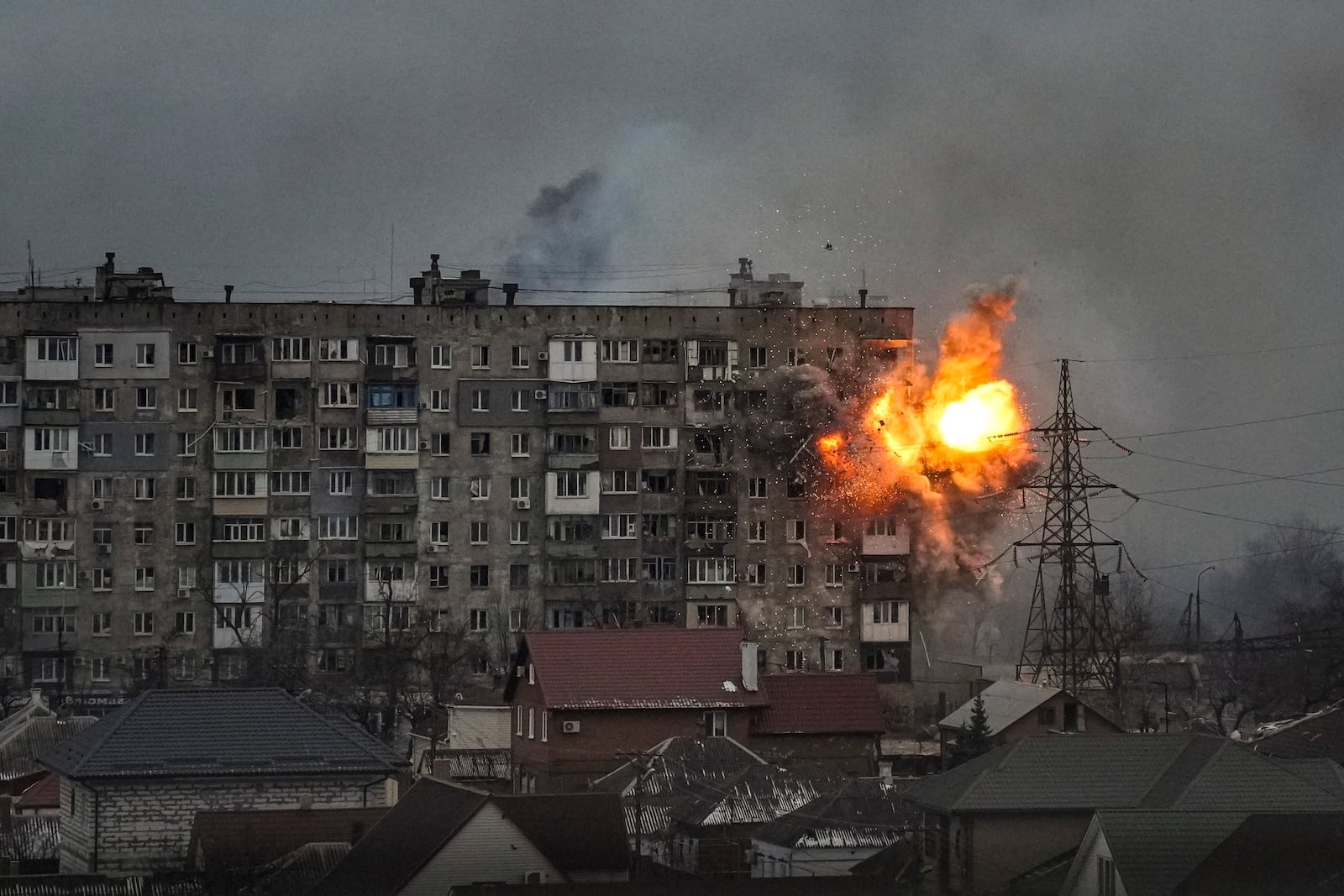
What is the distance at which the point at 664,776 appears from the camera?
238 feet

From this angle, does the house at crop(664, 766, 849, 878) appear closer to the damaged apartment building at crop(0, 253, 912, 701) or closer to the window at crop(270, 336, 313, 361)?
the damaged apartment building at crop(0, 253, 912, 701)

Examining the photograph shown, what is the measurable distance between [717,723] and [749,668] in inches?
100

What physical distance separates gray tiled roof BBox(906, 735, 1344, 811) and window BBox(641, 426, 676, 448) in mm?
50179

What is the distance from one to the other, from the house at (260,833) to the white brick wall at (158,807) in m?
A: 0.73

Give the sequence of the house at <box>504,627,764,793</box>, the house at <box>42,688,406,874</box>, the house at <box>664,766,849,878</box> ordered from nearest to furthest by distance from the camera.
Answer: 1. the house at <box>42,688,406,874</box>
2. the house at <box>664,766,849,878</box>
3. the house at <box>504,627,764,793</box>

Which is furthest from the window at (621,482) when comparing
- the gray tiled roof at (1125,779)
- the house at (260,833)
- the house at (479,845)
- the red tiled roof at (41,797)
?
the house at (479,845)

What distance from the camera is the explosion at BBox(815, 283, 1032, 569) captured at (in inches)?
4471

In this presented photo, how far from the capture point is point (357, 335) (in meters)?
112

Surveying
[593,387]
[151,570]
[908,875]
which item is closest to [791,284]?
[593,387]

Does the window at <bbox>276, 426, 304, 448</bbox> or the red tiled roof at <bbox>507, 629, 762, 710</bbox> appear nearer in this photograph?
the red tiled roof at <bbox>507, 629, 762, 710</bbox>

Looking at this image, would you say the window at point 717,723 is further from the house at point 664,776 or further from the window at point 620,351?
the window at point 620,351

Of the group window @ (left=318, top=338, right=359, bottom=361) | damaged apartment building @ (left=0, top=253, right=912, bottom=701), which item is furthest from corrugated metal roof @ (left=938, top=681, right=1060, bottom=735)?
window @ (left=318, top=338, right=359, bottom=361)

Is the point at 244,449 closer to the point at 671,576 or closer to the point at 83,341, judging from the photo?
the point at 83,341

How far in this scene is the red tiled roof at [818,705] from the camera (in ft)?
266
